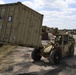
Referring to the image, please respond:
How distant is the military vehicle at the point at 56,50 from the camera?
15.3m

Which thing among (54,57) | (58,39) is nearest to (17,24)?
(54,57)

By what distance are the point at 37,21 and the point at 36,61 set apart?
3526 millimetres

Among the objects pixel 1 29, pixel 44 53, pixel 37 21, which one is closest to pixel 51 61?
pixel 44 53

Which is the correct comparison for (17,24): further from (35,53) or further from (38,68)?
(35,53)

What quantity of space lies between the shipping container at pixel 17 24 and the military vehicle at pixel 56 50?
173 cm

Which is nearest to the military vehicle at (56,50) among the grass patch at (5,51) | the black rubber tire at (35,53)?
the black rubber tire at (35,53)

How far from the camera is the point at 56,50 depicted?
15508 mm

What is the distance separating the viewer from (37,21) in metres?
15.3

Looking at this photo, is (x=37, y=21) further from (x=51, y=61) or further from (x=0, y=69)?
(x=0, y=69)

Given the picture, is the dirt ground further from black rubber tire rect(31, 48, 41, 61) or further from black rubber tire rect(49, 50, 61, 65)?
black rubber tire rect(31, 48, 41, 61)

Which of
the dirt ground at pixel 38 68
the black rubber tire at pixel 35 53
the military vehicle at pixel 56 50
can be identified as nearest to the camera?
the dirt ground at pixel 38 68

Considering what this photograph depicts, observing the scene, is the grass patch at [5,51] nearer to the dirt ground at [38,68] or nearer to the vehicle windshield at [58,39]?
the dirt ground at [38,68]

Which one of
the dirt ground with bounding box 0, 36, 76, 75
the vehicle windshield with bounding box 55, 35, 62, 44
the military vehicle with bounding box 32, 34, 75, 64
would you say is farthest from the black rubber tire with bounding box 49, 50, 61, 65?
the vehicle windshield with bounding box 55, 35, 62, 44

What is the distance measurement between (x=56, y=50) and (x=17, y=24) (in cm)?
406
